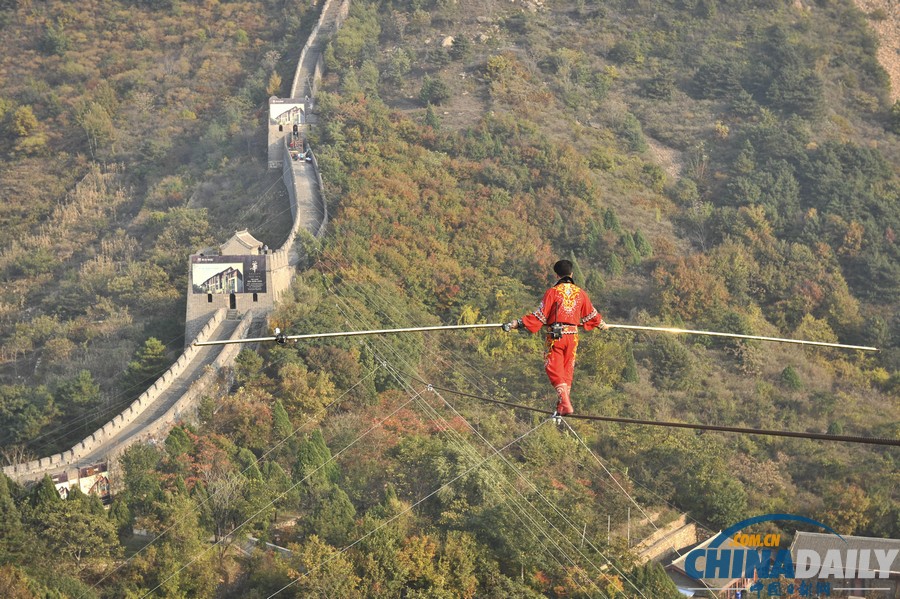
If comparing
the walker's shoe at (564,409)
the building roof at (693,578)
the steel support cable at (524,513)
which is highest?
the walker's shoe at (564,409)

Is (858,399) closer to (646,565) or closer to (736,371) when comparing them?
(736,371)

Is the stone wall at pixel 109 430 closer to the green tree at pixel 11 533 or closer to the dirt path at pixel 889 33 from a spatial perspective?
the green tree at pixel 11 533

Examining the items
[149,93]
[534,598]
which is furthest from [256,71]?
[534,598]

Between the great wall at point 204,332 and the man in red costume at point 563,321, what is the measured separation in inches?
1031

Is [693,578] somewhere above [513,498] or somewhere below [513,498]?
below

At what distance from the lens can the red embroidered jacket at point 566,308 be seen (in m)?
19.1

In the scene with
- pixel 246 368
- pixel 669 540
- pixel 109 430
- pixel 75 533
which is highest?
pixel 246 368

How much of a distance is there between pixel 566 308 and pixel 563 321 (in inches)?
7.9

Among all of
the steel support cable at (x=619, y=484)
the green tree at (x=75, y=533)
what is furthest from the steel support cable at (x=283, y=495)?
the steel support cable at (x=619, y=484)

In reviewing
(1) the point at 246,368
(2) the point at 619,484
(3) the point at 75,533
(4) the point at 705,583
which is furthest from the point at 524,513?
(1) the point at 246,368

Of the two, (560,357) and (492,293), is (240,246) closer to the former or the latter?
(492,293)

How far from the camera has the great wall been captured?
141 ft

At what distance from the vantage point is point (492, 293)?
200 ft

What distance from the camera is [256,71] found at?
95250mm
